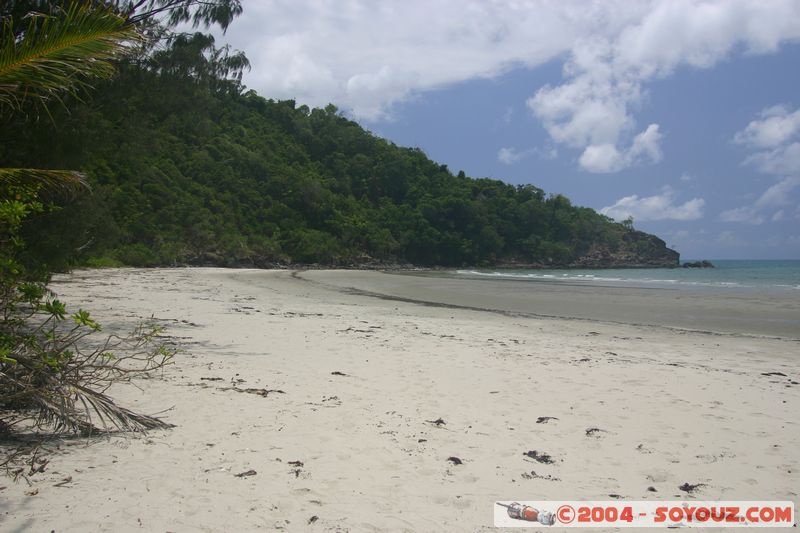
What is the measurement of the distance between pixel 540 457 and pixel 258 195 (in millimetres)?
62690

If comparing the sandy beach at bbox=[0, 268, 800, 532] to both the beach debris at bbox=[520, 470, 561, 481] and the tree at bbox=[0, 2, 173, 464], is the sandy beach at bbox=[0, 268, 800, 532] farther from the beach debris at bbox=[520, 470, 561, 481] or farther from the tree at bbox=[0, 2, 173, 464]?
the tree at bbox=[0, 2, 173, 464]

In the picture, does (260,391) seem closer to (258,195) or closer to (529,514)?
(529,514)

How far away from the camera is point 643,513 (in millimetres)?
3326

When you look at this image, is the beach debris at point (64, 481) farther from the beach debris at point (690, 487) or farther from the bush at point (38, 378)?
the beach debris at point (690, 487)

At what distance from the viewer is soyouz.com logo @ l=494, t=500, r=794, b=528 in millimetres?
3197

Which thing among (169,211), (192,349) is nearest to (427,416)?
(192,349)

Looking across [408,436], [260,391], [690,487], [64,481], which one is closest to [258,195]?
[260,391]

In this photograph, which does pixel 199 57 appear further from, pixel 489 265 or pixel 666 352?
pixel 489 265

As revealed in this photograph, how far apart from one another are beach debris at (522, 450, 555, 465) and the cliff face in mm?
93397

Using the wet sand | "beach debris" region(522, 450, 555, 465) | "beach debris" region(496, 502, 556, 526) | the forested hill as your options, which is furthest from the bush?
the wet sand

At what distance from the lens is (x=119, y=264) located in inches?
1522

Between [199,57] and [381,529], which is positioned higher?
[199,57]

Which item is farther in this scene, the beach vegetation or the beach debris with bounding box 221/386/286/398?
the beach debris with bounding box 221/386/286/398

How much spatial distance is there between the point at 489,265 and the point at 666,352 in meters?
77.1
